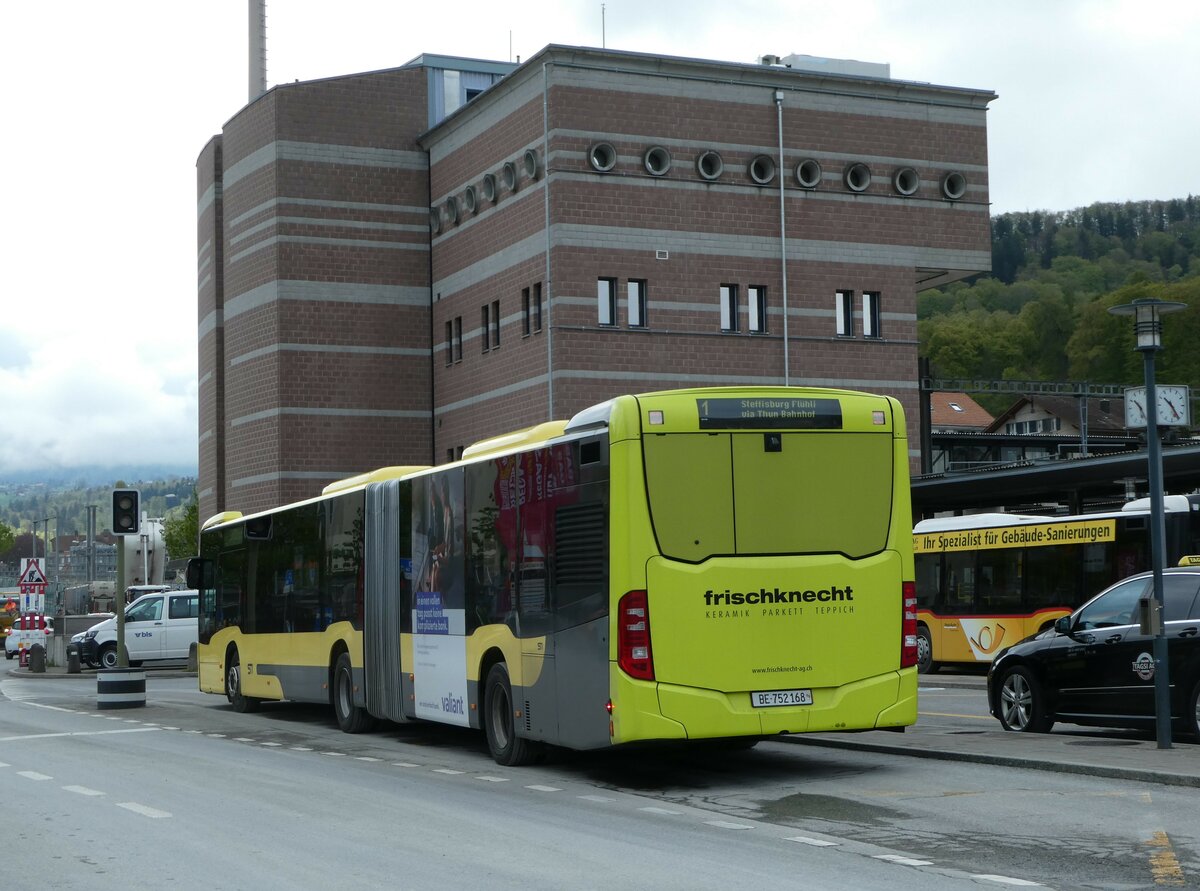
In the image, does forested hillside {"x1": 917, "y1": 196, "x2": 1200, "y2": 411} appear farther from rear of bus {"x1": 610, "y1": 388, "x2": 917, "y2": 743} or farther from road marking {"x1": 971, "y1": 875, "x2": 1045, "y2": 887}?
road marking {"x1": 971, "y1": 875, "x2": 1045, "y2": 887}

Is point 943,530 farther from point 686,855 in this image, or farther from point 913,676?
point 686,855

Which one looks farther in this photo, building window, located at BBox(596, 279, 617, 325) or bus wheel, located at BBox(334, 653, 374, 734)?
building window, located at BBox(596, 279, 617, 325)

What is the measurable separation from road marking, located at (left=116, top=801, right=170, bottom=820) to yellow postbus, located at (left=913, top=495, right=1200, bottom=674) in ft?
57.9

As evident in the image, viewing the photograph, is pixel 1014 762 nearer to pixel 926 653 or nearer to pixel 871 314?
pixel 926 653

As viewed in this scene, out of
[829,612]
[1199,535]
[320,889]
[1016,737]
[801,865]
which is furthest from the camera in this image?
[1199,535]

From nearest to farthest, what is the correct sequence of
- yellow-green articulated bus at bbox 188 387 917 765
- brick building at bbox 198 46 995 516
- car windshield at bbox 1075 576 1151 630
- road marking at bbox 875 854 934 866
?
road marking at bbox 875 854 934 866 → yellow-green articulated bus at bbox 188 387 917 765 → car windshield at bbox 1075 576 1151 630 → brick building at bbox 198 46 995 516

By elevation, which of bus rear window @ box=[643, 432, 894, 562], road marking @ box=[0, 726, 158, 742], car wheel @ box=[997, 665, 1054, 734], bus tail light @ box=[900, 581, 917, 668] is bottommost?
road marking @ box=[0, 726, 158, 742]

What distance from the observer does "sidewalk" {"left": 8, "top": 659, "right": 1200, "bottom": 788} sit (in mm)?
13188

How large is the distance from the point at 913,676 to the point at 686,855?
4.57m

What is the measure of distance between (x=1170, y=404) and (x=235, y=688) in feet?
50.4

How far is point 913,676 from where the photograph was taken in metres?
13.9

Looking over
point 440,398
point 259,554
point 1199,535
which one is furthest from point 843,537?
point 440,398

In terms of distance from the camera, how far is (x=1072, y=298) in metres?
142

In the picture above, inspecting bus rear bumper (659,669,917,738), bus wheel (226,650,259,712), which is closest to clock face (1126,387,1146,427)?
bus rear bumper (659,669,917,738)
